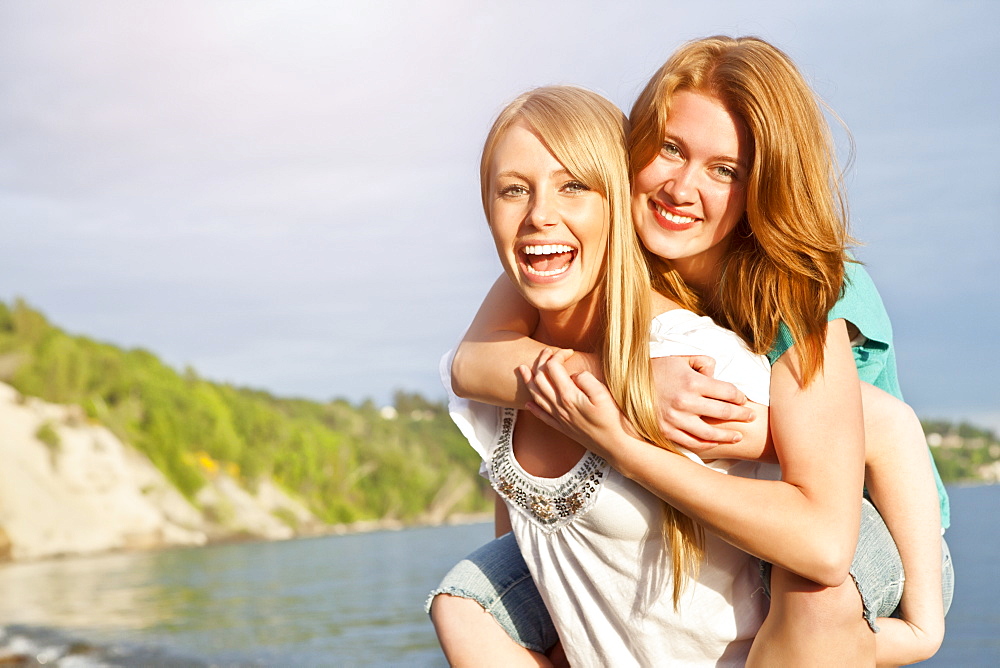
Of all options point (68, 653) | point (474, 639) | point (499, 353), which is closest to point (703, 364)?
point (499, 353)

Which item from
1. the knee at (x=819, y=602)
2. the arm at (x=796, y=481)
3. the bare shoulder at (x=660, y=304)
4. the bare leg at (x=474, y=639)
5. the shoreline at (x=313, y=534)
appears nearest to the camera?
the arm at (x=796, y=481)

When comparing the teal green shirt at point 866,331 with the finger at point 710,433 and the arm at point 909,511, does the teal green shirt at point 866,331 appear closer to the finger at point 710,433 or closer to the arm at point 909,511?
the arm at point 909,511

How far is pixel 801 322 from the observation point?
7.86ft

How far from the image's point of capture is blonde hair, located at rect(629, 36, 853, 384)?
7.97 feet

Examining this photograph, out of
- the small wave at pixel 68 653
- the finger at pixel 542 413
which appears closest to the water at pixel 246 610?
the small wave at pixel 68 653

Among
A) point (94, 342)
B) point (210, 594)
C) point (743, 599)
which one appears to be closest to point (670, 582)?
point (743, 599)

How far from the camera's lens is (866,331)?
2.61 metres

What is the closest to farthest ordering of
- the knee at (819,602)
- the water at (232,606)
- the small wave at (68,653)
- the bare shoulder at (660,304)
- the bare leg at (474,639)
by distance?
the knee at (819,602)
the bare shoulder at (660,304)
the bare leg at (474,639)
the small wave at (68,653)
the water at (232,606)

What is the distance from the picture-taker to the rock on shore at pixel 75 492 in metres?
30.2

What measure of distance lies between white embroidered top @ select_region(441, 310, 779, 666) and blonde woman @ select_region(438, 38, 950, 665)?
5.3 inches

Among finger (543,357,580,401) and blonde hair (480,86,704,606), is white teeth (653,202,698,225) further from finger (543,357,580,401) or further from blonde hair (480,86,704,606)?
finger (543,357,580,401)

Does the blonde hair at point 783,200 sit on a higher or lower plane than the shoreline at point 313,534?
higher

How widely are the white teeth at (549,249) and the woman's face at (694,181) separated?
0.22 m

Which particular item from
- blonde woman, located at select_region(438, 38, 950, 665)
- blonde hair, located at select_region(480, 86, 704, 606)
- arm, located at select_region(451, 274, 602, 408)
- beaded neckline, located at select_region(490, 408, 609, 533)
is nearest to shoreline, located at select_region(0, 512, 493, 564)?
arm, located at select_region(451, 274, 602, 408)
